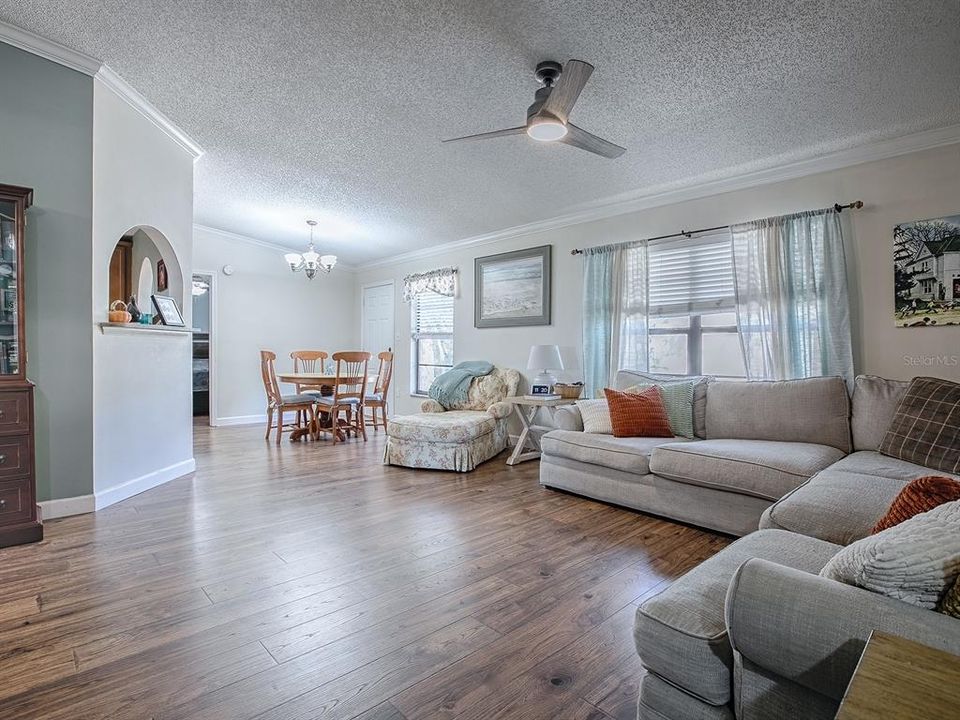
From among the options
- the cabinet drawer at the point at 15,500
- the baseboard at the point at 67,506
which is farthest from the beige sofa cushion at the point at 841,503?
the baseboard at the point at 67,506

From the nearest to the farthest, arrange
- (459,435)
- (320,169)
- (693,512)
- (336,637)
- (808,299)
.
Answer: (336,637) → (693,512) → (808,299) → (320,169) → (459,435)

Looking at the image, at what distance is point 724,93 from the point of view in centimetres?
269

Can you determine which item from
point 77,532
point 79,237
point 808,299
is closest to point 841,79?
point 808,299

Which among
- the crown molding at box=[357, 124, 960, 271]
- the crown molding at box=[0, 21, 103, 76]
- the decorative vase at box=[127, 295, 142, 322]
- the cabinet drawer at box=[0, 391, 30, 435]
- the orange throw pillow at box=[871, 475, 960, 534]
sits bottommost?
the orange throw pillow at box=[871, 475, 960, 534]

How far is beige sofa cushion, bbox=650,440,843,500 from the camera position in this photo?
2482 millimetres

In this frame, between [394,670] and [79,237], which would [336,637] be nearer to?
[394,670]

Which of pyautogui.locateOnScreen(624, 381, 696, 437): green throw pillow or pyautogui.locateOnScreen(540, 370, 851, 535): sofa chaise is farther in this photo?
pyautogui.locateOnScreen(624, 381, 696, 437): green throw pillow

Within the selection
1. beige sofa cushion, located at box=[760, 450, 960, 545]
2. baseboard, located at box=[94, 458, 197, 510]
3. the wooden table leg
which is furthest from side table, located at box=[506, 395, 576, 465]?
baseboard, located at box=[94, 458, 197, 510]

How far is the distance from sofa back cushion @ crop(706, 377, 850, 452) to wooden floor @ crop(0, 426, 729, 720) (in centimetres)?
93

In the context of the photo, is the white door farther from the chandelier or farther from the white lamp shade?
the white lamp shade

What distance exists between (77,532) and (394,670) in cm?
225

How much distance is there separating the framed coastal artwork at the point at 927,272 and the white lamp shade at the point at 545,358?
2435 millimetres

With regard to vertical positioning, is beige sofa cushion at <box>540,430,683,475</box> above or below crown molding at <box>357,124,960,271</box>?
below

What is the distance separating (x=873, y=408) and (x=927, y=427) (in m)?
0.41
